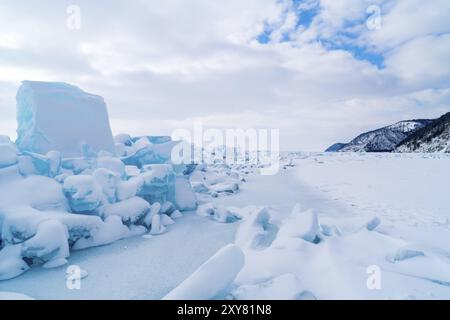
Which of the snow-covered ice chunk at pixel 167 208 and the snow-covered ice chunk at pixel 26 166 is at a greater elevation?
the snow-covered ice chunk at pixel 26 166

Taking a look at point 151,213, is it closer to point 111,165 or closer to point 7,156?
point 111,165

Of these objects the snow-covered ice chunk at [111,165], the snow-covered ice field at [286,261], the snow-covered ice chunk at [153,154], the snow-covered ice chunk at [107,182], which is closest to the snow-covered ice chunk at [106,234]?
the snow-covered ice field at [286,261]

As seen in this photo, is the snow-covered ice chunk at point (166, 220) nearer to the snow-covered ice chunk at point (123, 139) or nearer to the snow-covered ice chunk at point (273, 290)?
the snow-covered ice chunk at point (273, 290)

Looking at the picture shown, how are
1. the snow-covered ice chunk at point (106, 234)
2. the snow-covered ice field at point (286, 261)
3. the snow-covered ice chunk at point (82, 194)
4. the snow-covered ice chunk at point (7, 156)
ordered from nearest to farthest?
1. the snow-covered ice field at point (286, 261)
2. the snow-covered ice chunk at point (106, 234)
3. the snow-covered ice chunk at point (82, 194)
4. the snow-covered ice chunk at point (7, 156)

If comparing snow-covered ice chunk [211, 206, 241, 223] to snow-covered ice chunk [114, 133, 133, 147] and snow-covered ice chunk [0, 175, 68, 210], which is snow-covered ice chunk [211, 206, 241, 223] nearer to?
snow-covered ice chunk [0, 175, 68, 210]

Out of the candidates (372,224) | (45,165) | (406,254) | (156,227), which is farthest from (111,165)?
(406,254)

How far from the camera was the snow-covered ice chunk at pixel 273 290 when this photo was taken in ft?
5.35

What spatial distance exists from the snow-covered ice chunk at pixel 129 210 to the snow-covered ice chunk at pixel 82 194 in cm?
21

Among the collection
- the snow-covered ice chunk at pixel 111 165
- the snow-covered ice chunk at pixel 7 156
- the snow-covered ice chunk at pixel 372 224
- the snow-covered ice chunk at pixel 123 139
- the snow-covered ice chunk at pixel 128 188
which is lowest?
the snow-covered ice chunk at pixel 372 224

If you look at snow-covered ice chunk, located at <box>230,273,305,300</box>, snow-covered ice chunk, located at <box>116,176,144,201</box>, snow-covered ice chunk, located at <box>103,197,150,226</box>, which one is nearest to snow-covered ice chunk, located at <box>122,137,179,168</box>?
snow-covered ice chunk, located at <box>116,176,144,201</box>

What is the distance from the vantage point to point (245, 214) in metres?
4.32

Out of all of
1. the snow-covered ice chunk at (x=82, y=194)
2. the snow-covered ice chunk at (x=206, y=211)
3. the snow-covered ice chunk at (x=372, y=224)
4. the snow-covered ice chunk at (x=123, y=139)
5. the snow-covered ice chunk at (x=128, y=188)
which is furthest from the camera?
the snow-covered ice chunk at (x=123, y=139)

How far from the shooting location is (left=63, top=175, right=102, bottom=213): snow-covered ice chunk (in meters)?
3.14

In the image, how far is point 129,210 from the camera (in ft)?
11.3
